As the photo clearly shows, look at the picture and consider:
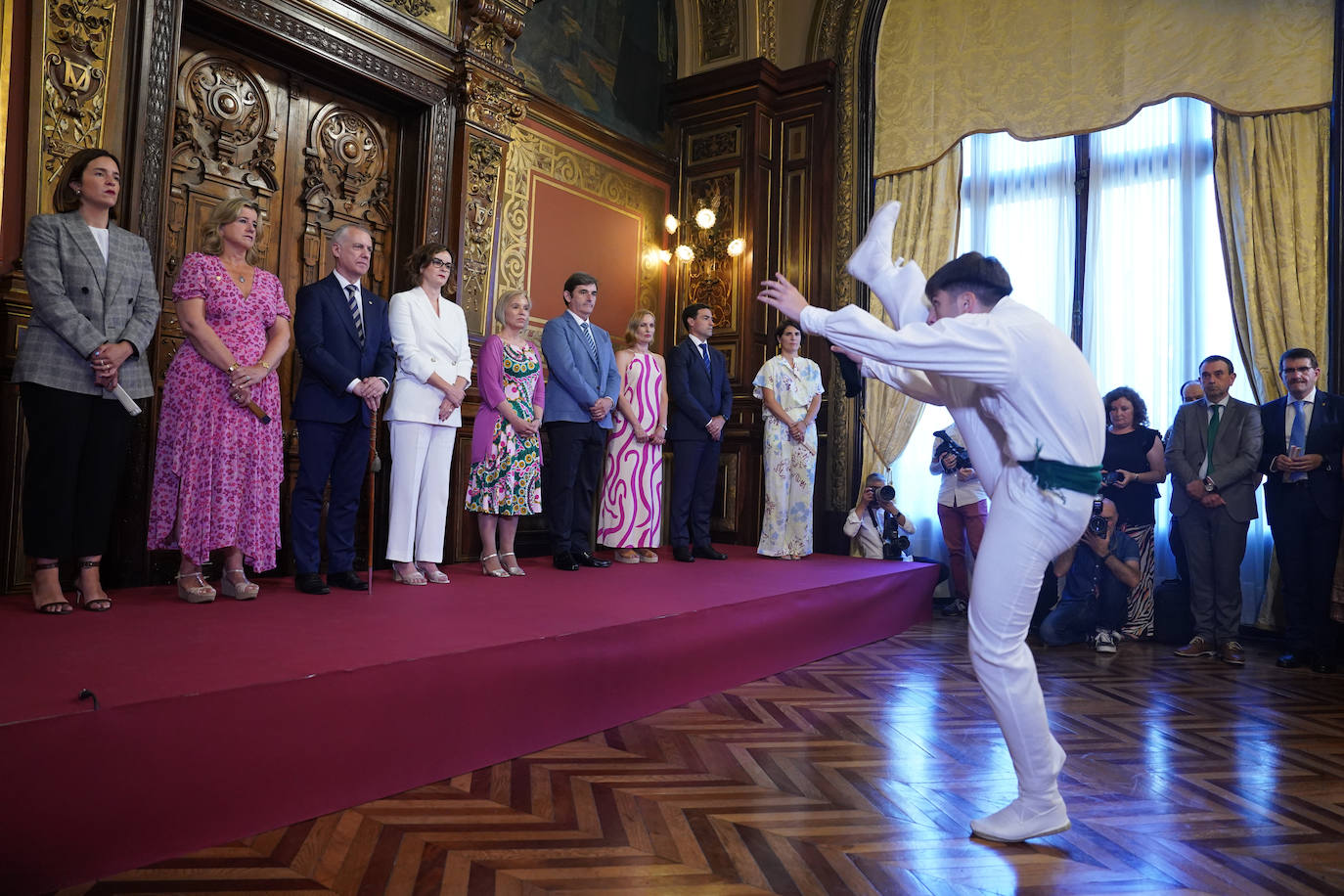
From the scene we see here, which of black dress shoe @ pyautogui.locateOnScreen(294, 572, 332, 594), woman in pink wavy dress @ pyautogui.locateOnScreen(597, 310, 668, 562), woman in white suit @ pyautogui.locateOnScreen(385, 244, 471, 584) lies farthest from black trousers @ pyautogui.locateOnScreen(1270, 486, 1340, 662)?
black dress shoe @ pyautogui.locateOnScreen(294, 572, 332, 594)

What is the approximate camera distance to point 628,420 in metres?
4.80

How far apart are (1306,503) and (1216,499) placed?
38 centimetres

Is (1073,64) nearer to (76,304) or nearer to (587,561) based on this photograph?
(587,561)

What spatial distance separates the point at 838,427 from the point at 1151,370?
2.05 meters

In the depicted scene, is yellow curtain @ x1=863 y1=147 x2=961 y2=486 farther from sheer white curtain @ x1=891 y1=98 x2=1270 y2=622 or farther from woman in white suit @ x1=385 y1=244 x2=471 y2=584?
woman in white suit @ x1=385 y1=244 x2=471 y2=584

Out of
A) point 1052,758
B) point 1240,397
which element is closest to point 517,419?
point 1052,758

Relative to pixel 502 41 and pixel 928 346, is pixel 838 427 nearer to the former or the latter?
pixel 502 41

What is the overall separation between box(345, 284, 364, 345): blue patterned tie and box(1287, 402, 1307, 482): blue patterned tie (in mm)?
4430

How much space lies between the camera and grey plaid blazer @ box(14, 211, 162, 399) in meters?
2.77

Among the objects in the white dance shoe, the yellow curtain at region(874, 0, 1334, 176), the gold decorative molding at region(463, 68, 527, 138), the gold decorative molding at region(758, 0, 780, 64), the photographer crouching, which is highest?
the gold decorative molding at region(758, 0, 780, 64)

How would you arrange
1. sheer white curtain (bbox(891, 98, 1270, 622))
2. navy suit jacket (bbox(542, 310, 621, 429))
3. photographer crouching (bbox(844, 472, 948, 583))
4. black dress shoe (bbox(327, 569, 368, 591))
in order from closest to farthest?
black dress shoe (bbox(327, 569, 368, 591)) → navy suit jacket (bbox(542, 310, 621, 429)) → sheer white curtain (bbox(891, 98, 1270, 622)) → photographer crouching (bbox(844, 472, 948, 583))

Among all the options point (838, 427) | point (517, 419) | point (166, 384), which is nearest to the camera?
point (166, 384)

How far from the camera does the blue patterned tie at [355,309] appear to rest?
11.6ft

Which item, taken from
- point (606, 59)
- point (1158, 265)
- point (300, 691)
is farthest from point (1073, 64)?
point (300, 691)
